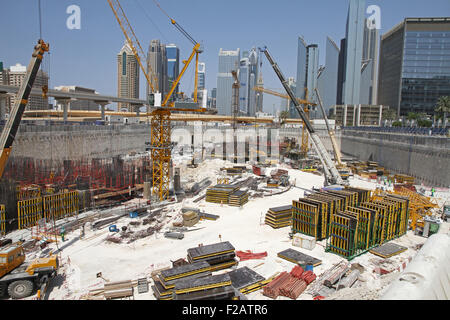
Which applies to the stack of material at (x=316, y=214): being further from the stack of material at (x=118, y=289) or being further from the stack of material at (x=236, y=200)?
the stack of material at (x=118, y=289)

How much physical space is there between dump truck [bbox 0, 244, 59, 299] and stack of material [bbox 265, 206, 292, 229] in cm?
1267

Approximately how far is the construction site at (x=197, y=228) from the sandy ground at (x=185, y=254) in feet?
0.26

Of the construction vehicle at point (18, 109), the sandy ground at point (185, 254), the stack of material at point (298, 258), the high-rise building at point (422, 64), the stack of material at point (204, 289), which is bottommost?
the sandy ground at point (185, 254)

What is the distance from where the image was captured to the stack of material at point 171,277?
37.0 ft

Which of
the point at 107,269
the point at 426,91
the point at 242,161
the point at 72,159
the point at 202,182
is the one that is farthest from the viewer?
the point at 426,91

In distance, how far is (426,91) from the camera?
120312 millimetres

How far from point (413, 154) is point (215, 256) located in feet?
107

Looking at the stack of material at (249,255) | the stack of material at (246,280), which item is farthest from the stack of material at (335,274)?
the stack of material at (249,255)

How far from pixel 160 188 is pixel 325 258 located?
16.2m

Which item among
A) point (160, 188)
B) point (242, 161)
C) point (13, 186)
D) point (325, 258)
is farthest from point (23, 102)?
point (242, 161)

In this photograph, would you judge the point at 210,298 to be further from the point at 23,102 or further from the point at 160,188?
the point at 160,188

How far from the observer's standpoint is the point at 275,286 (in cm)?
1198

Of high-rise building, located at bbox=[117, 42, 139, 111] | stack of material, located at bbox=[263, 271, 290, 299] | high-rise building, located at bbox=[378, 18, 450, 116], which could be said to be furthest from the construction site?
high-rise building, located at bbox=[117, 42, 139, 111]

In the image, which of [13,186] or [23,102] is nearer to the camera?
[23,102]
